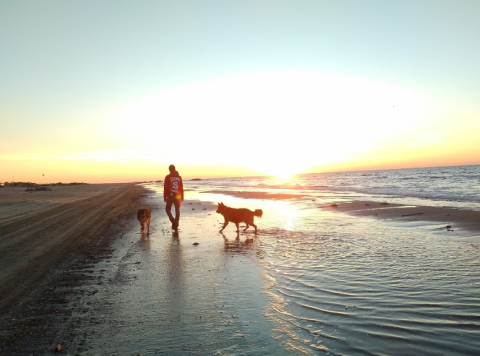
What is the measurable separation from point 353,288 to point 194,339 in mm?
2836

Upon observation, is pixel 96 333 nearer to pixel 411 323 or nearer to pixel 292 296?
pixel 292 296

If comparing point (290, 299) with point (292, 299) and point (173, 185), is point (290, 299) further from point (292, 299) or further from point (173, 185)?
point (173, 185)

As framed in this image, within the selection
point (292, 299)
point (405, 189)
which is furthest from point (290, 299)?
point (405, 189)

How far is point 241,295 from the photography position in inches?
199

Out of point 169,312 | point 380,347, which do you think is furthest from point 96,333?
point 380,347

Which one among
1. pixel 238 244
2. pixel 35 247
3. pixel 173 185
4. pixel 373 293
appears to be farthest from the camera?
pixel 173 185

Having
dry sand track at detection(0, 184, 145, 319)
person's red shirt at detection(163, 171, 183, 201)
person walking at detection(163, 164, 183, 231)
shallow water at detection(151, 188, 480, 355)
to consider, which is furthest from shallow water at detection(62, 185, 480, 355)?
person's red shirt at detection(163, 171, 183, 201)

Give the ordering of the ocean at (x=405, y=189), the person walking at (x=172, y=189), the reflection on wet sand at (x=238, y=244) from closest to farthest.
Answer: the reflection on wet sand at (x=238, y=244) → the person walking at (x=172, y=189) → the ocean at (x=405, y=189)

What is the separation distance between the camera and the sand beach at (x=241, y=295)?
357cm

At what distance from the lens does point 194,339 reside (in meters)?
3.62

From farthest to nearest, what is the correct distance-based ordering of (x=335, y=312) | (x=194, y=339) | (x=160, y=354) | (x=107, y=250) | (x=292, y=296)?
(x=107, y=250), (x=292, y=296), (x=335, y=312), (x=194, y=339), (x=160, y=354)

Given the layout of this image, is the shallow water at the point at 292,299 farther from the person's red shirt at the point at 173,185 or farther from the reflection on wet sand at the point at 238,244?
the person's red shirt at the point at 173,185

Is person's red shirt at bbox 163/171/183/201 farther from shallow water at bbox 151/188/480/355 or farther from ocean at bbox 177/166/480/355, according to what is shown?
shallow water at bbox 151/188/480/355

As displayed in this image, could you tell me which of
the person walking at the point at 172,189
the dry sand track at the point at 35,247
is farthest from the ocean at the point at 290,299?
the person walking at the point at 172,189
